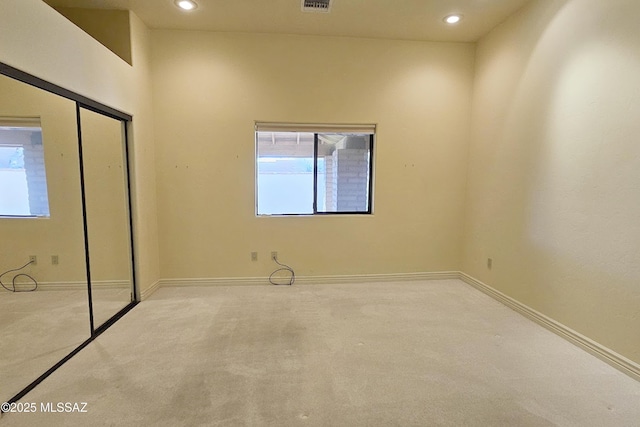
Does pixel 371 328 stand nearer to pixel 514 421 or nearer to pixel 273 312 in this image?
pixel 273 312

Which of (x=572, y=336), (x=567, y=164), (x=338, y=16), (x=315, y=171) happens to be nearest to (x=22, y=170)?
(x=315, y=171)

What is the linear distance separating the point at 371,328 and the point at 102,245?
2536 millimetres

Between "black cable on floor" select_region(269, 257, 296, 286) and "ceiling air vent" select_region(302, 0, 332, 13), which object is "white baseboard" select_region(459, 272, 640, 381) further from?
"ceiling air vent" select_region(302, 0, 332, 13)

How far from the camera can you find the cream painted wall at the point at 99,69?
69.1 inches

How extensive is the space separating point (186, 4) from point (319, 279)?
125 inches

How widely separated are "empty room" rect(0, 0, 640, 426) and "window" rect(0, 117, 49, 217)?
14 mm

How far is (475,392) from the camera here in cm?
182

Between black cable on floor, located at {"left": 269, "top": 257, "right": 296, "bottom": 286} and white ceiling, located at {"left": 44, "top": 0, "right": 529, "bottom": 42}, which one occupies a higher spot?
white ceiling, located at {"left": 44, "top": 0, "right": 529, "bottom": 42}

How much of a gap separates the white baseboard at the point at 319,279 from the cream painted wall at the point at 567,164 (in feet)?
2.09

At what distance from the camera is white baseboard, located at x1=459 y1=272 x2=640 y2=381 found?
2.01 meters

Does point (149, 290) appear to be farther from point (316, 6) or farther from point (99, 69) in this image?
point (316, 6)

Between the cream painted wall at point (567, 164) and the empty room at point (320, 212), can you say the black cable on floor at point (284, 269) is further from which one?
the cream painted wall at point (567, 164)

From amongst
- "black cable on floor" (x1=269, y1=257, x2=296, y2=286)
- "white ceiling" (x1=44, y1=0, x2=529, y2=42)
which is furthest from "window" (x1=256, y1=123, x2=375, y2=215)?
"white ceiling" (x1=44, y1=0, x2=529, y2=42)

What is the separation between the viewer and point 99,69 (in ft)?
8.17
